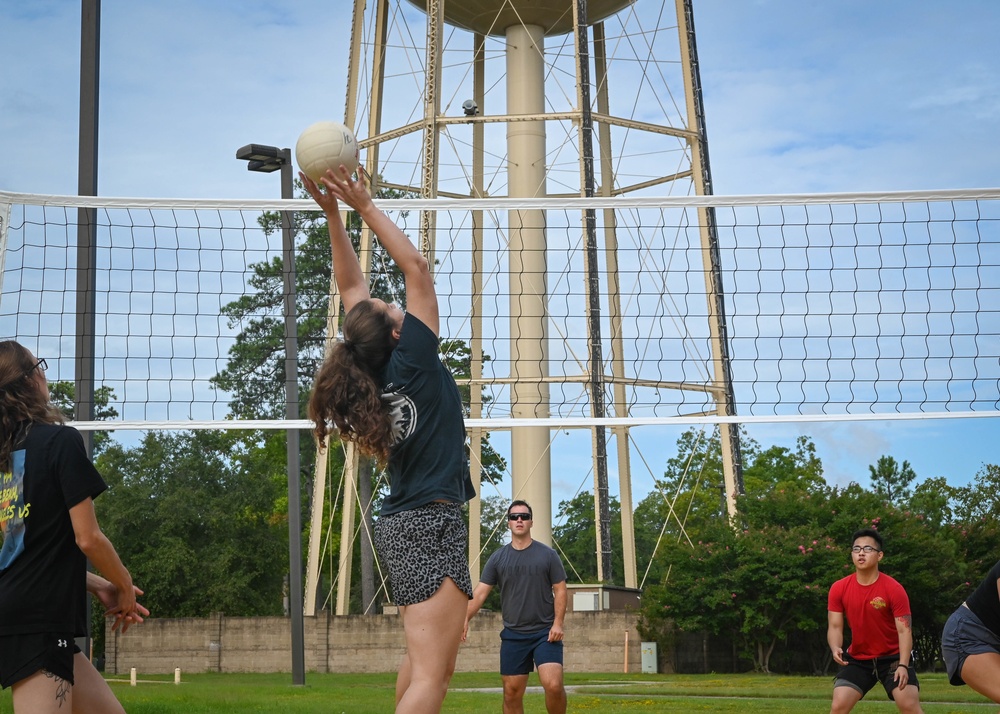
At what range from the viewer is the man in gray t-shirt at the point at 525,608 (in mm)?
9625

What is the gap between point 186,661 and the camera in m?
25.6

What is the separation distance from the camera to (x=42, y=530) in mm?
4555

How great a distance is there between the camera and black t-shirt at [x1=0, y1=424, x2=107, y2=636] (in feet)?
14.8

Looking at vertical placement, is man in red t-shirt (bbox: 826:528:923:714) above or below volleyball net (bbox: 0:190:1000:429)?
below

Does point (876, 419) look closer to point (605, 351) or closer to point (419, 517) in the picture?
point (419, 517)

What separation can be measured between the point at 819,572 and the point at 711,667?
3075mm

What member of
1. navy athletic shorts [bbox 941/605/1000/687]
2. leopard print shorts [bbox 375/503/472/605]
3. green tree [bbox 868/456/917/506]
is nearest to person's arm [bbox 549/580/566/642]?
navy athletic shorts [bbox 941/605/1000/687]

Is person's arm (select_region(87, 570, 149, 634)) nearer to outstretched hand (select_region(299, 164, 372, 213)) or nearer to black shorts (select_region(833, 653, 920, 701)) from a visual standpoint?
outstretched hand (select_region(299, 164, 372, 213))

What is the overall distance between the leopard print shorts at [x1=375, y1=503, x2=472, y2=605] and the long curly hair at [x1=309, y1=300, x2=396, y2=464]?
10.0 inches

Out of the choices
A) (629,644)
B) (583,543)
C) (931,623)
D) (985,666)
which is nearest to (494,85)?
(629,644)

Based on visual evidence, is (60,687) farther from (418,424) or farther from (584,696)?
(584,696)

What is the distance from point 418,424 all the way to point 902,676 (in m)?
5.21

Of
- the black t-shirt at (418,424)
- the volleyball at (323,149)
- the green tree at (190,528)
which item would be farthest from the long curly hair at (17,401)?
the green tree at (190,528)

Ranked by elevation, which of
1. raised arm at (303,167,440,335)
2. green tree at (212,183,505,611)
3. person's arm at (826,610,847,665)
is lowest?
person's arm at (826,610,847,665)
